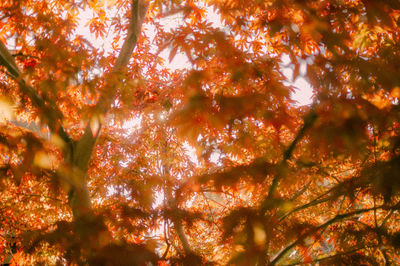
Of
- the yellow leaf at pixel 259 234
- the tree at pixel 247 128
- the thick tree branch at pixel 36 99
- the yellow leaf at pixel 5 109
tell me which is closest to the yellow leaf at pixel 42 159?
the tree at pixel 247 128

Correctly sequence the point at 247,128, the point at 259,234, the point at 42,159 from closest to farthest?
1. the point at 259,234
2. the point at 42,159
3. the point at 247,128

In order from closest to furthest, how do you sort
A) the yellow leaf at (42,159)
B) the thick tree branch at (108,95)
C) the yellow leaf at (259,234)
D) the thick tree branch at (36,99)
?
1. the yellow leaf at (259,234)
2. the yellow leaf at (42,159)
3. the thick tree branch at (36,99)
4. the thick tree branch at (108,95)

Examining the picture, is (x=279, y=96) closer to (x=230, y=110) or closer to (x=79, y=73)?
(x=230, y=110)

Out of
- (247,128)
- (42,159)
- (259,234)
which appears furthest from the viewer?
(247,128)

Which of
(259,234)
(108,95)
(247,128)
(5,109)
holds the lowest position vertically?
(259,234)

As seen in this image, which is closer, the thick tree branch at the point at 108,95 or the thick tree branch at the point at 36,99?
the thick tree branch at the point at 36,99

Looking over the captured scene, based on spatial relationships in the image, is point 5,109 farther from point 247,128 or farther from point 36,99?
point 247,128

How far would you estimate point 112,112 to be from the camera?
244 centimetres

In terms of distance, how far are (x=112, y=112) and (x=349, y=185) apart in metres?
2.02

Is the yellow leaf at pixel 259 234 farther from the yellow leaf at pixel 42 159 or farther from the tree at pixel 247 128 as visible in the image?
the yellow leaf at pixel 42 159

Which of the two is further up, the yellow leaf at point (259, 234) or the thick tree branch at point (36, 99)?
the thick tree branch at point (36, 99)

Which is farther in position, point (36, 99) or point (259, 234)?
point (36, 99)

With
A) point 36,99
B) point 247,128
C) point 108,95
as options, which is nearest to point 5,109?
point 36,99

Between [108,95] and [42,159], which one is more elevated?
[108,95]
